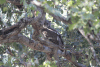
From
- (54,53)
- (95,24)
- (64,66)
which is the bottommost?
(64,66)

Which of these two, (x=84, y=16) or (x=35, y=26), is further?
(x=35, y=26)

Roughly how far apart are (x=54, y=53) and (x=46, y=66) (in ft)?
6.91

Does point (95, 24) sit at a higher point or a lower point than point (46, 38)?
higher

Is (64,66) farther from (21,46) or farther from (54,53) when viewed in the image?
(21,46)

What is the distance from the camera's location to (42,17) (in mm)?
3484

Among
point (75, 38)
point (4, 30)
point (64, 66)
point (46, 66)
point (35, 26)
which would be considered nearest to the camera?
point (46, 66)

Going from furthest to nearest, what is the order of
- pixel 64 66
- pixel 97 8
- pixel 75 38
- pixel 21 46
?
A: pixel 64 66 → pixel 75 38 → pixel 21 46 → pixel 97 8

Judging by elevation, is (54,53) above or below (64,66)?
above

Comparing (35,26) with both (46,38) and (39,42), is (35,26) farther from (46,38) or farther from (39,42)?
(46,38)

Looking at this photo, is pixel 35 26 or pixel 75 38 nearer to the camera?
pixel 35 26

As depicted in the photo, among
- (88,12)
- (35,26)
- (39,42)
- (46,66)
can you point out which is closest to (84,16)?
(88,12)

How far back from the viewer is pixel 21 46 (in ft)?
13.0

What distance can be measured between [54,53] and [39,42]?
0.58 metres

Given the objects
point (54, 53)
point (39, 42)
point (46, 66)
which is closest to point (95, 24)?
point (46, 66)
